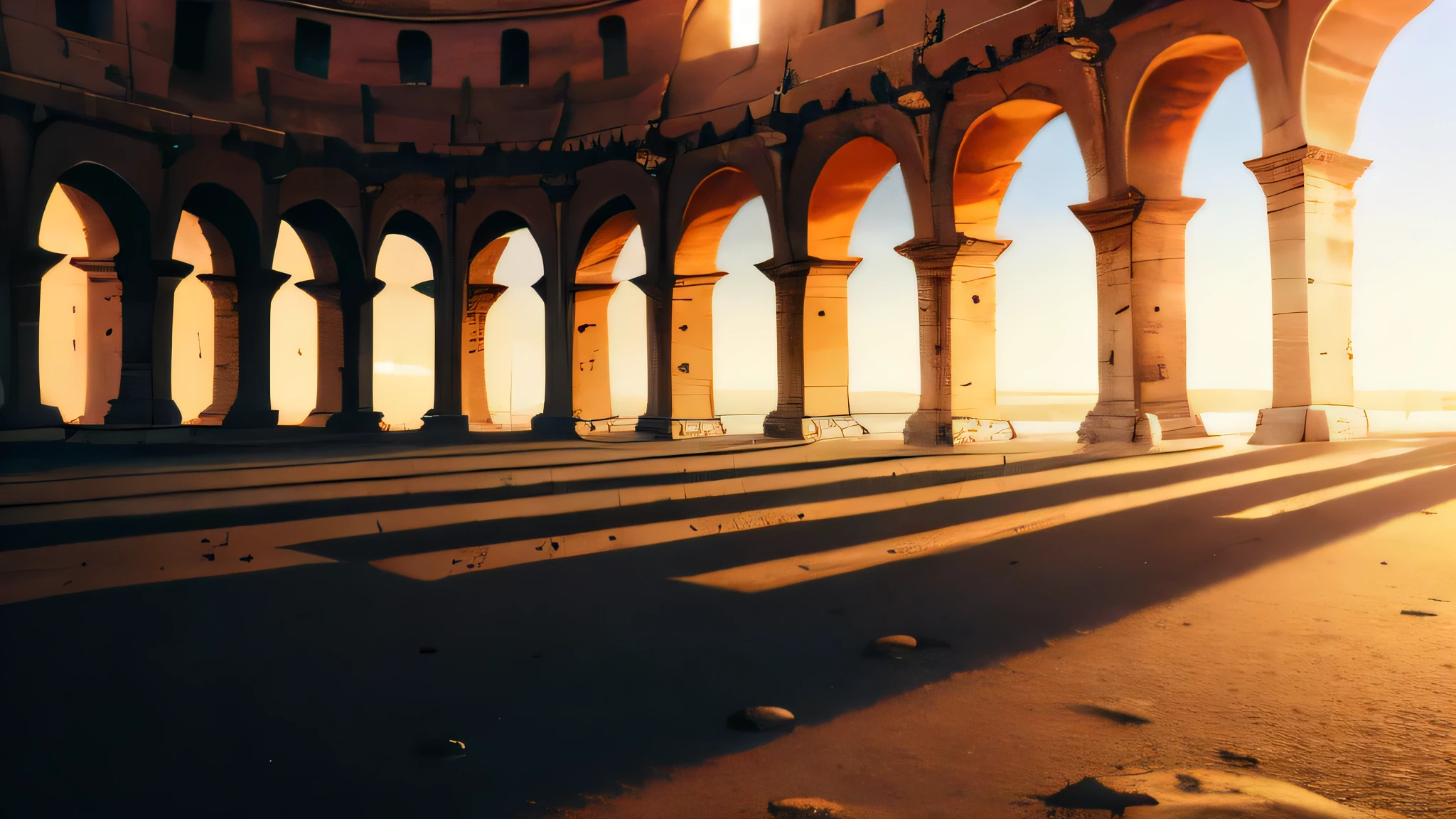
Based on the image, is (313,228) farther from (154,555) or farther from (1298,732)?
(1298,732)

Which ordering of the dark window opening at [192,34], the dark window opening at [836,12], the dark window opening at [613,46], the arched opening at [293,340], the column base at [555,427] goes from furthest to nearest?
the arched opening at [293,340]
the dark window opening at [613,46]
the dark window opening at [192,34]
the column base at [555,427]
the dark window opening at [836,12]

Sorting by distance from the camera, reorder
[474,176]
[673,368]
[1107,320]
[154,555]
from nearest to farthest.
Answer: [154,555]
[1107,320]
[673,368]
[474,176]

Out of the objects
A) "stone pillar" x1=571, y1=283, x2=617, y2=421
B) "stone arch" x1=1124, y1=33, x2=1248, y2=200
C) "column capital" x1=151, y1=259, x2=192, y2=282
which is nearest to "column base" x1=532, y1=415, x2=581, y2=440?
"stone pillar" x1=571, y1=283, x2=617, y2=421

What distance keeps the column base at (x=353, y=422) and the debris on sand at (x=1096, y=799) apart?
18441 millimetres

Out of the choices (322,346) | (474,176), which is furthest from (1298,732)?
(322,346)

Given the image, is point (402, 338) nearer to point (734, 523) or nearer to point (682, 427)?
point (682, 427)

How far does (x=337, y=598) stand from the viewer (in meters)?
4.17

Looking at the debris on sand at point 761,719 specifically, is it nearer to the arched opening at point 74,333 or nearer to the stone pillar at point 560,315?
the stone pillar at point 560,315

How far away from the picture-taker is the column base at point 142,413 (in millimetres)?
14297

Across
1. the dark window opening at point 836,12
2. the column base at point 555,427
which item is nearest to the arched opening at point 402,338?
the column base at point 555,427

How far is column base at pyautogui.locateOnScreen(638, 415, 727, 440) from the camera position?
636 inches

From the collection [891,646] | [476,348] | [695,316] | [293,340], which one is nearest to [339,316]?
[476,348]

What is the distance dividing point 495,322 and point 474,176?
7.33 metres

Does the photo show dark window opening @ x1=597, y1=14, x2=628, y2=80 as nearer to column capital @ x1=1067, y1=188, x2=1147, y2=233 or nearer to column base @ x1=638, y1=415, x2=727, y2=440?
column base @ x1=638, y1=415, x2=727, y2=440
